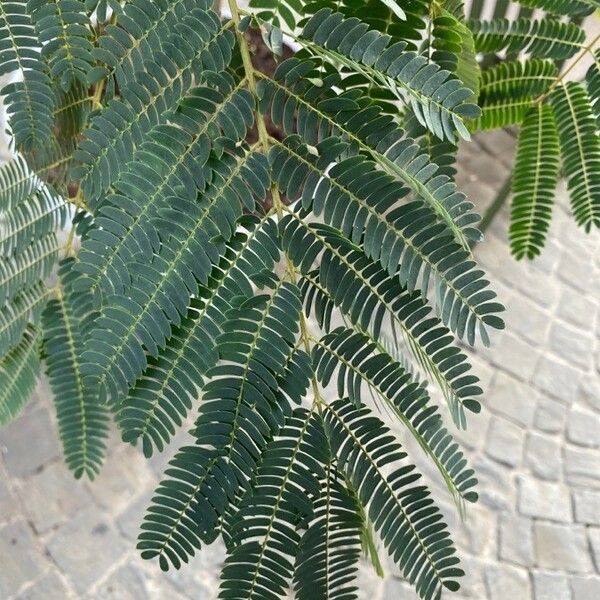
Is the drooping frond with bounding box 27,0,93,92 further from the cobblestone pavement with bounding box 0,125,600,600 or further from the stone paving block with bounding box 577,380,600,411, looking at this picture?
the stone paving block with bounding box 577,380,600,411

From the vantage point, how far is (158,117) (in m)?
0.57

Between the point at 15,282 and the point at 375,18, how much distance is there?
1.69 ft

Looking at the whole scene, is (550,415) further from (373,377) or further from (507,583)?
(373,377)

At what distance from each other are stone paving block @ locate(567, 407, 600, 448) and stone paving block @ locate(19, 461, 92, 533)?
116 centimetres

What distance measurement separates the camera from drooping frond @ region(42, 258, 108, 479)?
882mm

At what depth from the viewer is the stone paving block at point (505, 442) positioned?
1705 mm

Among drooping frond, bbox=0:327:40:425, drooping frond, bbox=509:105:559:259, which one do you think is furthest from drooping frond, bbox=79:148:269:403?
drooping frond, bbox=509:105:559:259

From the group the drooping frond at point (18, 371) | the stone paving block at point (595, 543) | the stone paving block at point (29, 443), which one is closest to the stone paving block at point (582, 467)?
the stone paving block at point (595, 543)

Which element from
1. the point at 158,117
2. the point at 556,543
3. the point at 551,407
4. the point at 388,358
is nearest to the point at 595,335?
the point at 551,407

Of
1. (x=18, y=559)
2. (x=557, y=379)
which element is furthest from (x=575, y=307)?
(x=18, y=559)

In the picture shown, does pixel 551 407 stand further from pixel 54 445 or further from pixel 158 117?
pixel 158 117

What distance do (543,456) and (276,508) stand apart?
1330 millimetres

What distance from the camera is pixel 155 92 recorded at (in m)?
0.57

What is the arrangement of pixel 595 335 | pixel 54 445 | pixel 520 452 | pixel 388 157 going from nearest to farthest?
1. pixel 388 157
2. pixel 54 445
3. pixel 520 452
4. pixel 595 335
